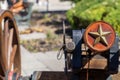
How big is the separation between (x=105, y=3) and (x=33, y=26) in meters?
4.40

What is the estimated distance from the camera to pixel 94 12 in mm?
8359

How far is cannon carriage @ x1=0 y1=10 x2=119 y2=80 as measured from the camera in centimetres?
363

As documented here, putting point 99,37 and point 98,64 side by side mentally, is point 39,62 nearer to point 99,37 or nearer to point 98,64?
point 98,64

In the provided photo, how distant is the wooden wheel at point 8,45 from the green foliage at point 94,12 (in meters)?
2.45

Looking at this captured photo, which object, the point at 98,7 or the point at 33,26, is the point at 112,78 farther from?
the point at 33,26

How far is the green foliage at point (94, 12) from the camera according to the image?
7829 millimetres

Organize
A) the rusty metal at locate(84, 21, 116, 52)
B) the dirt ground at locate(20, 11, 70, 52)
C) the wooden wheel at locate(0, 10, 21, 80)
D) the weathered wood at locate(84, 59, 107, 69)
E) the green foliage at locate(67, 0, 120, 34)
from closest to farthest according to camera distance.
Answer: the rusty metal at locate(84, 21, 116, 52) < the weathered wood at locate(84, 59, 107, 69) < the wooden wheel at locate(0, 10, 21, 80) < the green foliage at locate(67, 0, 120, 34) < the dirt ground at locate(20, 11, 70, 52)

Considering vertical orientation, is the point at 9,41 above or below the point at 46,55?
above

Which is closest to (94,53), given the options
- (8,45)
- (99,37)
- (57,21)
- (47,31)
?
(99,37)

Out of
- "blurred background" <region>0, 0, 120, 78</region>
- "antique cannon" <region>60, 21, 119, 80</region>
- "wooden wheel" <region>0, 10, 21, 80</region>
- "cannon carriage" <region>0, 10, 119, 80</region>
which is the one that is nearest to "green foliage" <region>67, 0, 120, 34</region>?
"blurred background" <region>0, 0, 120, 78</region>

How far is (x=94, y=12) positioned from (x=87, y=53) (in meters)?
4.39

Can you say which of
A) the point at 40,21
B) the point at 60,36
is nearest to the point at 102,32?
the point at 60,36

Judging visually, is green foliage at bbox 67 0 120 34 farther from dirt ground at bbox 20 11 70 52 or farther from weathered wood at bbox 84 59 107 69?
weathered wood at bbox 84 59 107 69

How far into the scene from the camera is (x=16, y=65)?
5285mm
